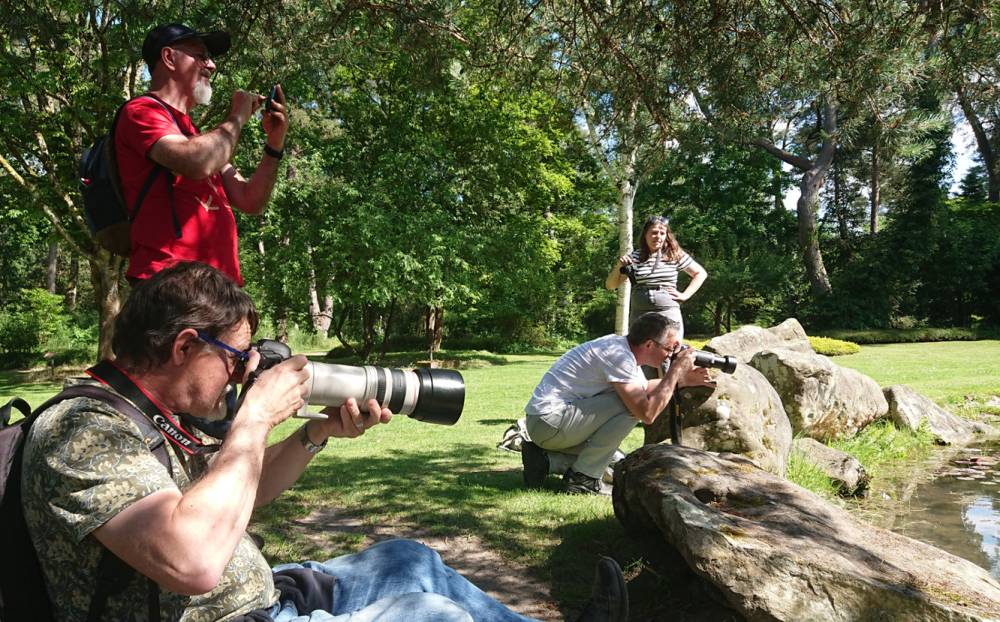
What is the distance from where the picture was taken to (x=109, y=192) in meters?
2.81

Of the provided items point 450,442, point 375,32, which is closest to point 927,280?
point 450,442

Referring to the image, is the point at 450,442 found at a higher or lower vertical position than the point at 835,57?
lower

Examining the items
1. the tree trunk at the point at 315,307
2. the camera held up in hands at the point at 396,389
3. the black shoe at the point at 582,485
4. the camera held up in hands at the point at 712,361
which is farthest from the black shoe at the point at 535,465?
the tree trunk at the point at 315,307

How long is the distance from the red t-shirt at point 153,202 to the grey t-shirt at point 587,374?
2908 millimetres

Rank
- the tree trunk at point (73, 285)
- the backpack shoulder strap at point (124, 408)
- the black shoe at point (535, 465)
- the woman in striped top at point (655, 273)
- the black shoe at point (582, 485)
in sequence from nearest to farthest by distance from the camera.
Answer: the backpack shoulder strap at point (124, 408) → the black shoe at point (582, 485) → the black shoe at point (535, 465) → the woman in striped top at point (655, 273) → the tree trunk at point (73, 285)

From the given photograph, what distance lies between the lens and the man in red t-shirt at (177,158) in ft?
8.89

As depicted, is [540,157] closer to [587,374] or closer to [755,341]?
[755,341]

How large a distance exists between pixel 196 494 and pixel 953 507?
20.7 feet

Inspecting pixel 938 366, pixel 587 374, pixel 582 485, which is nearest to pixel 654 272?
pixel 587 374

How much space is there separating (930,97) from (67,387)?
4940 millimetres

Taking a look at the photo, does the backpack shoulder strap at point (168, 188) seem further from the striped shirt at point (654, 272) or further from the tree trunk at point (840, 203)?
the tree trunk at point (840, 203)

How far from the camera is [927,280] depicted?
2919 centimetres

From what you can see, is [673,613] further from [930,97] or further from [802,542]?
[930,97]

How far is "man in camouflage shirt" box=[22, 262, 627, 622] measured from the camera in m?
1.43
